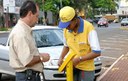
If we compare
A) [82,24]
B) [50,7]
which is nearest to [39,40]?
[82,24]

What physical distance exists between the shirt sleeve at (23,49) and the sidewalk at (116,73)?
18.7 feet

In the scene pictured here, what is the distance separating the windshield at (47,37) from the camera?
9.47m

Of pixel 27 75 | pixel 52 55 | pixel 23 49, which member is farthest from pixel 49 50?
pixel 23 49

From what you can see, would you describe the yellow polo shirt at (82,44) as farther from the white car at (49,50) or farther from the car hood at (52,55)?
the car hood at (52,55)

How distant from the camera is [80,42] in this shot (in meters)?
4.77

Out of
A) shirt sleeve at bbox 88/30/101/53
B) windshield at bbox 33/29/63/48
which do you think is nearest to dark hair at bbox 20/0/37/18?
shirt sleeve at bbox 88/30/101/53

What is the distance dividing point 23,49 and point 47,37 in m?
5.37

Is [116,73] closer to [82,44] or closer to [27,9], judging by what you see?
[82,44]

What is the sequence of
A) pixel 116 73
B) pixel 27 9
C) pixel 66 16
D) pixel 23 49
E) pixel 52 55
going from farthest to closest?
pixel 116 73
pixel 52 55
pixel 66 16
pixel 27 9
pixel 23 49

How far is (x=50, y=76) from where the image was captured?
828 centimetres

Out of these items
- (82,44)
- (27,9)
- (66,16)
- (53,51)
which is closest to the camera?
(27,9)

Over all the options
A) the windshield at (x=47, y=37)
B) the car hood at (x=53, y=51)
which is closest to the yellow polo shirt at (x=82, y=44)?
the car hood at (x=53, y=51)

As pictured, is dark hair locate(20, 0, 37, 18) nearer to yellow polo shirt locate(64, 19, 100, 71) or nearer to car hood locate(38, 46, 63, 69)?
yellow polo shirt locate(64, 19, 100, 71)

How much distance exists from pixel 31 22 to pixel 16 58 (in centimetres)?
44
